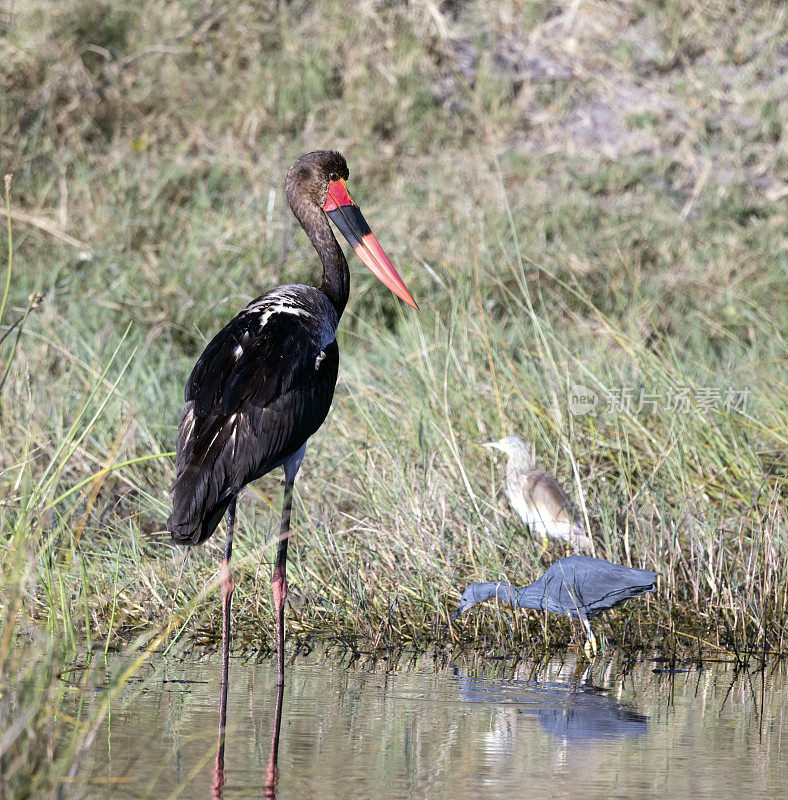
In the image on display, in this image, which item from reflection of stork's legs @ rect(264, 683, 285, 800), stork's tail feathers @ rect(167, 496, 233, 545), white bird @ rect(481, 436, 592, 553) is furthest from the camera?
white bird @ rect(481, 436, 592, 553)

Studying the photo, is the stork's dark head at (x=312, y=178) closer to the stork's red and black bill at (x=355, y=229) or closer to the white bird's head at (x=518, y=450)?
the stork's red and black bill at (x=355, y=229)

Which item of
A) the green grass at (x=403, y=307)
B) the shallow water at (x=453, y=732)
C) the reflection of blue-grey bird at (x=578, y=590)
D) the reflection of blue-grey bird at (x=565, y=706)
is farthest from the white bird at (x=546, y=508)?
the reflection of blue-grey bird at (x=565, y=706)

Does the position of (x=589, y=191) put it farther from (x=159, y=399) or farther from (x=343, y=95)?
(x=159, y=399)

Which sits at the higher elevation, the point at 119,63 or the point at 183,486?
the point at 119,63

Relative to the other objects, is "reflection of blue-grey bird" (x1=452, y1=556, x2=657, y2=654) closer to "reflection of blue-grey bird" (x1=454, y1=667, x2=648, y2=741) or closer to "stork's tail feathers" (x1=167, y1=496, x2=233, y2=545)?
"reflection of blue-grey bird" (x1=454, y1=667, x2=648, y2=741)

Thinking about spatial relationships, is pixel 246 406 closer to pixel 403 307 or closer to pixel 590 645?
pixel 590 645

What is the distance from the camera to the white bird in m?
5.04

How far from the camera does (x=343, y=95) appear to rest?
12.3 m

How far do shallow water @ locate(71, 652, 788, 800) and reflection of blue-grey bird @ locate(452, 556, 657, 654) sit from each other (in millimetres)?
217

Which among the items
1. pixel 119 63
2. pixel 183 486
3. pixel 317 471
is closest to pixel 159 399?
pixel 317 471

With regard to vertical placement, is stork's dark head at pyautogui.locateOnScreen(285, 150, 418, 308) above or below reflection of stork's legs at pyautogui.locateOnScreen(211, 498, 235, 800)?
above

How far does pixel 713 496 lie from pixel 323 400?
1881mm

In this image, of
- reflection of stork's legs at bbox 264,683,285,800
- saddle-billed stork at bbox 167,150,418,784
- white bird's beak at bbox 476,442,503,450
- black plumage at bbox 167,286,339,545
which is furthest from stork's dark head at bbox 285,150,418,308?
reflection of stork's legs at bbox 264,683,285,800

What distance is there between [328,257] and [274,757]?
8.05 feet
